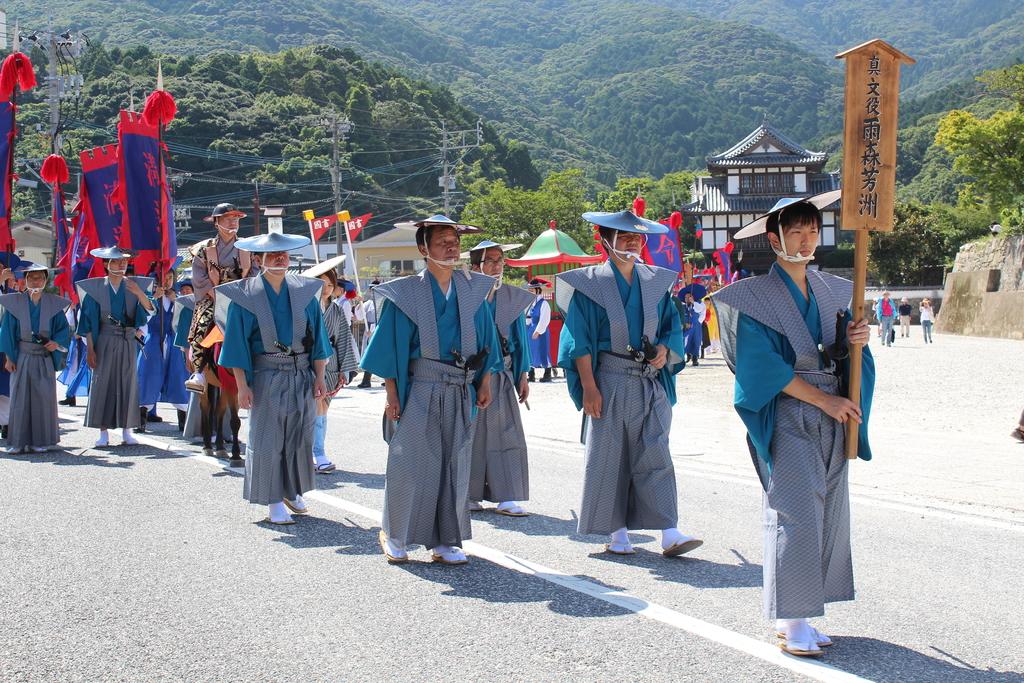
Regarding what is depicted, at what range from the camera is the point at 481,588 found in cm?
559

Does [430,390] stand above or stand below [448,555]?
above

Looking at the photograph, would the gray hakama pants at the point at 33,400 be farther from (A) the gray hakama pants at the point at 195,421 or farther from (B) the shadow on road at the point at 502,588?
(B) the shadow on road at the point at 502,588

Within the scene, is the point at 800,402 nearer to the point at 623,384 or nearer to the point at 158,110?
the point at 623,384

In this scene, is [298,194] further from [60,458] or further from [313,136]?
[60,458]

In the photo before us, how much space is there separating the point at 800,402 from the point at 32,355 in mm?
9001

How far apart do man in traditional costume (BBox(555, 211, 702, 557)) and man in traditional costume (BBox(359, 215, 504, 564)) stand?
2.00ft

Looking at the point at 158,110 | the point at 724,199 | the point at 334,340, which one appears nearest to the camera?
the point at 334,340

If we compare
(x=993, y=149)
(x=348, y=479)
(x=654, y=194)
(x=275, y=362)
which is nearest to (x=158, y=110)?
(x=348, y=479)

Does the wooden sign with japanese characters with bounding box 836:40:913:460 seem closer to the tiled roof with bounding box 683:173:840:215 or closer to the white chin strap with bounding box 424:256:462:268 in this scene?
the white chin strap with bounding box 424:256:462:268

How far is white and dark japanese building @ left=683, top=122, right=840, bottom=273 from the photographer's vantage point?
60562 mm

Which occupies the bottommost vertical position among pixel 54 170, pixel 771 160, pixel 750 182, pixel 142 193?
pixel 142 193

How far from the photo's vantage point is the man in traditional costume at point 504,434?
7555mm

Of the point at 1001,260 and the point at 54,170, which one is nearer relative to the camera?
the point at 54,170

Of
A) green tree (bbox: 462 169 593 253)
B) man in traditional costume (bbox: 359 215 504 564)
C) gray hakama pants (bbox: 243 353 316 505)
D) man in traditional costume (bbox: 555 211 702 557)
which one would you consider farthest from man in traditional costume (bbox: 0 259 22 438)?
green tree (bbox: 462 169 593 253)
